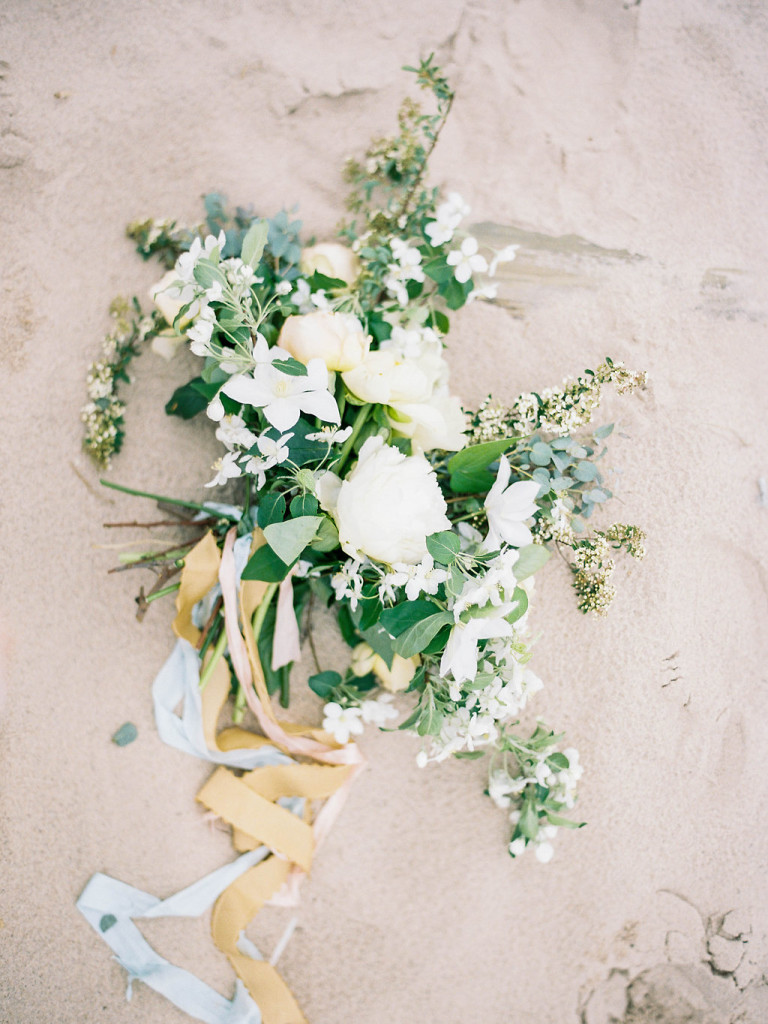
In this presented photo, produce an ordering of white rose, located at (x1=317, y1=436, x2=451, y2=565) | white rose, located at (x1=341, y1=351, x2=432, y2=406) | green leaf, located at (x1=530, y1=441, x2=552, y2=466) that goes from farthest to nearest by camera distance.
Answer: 1. green leaf, located at (x1=530, y1=441, x2=552, y2=466)
2. white rose, located at (x1=341, y1=351, x2=432, y2=406)
3. white rose, located at (x1=317, y1=436, x2=451, y2=565)

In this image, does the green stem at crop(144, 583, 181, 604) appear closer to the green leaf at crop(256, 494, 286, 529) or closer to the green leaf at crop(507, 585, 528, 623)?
the green leaf at crop(256, 494, 286, 529)

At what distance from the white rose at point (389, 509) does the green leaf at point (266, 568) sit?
0.52 feet

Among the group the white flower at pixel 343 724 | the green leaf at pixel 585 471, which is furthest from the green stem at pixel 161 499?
the green leaf at pixel 585 471

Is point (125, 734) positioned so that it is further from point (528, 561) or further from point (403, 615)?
point (528, 561)

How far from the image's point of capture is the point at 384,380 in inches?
33.4

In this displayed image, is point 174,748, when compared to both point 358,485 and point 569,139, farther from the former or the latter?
point 569,139

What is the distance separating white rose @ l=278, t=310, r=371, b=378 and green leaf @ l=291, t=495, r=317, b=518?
0.19m

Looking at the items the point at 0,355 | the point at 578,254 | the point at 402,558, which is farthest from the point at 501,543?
the point at 0,355

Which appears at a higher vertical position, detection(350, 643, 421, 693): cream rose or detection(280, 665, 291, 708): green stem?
detection(350, 643, 421, 693): cream rose

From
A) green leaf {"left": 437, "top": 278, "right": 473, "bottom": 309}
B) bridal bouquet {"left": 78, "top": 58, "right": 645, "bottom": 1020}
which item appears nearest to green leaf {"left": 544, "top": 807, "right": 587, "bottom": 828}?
bridal bouquet {"left": 78, "top": 58, "right": 645, "bottom": 1020}

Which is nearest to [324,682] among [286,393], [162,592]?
[162,592]

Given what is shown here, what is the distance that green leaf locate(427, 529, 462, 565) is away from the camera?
2.55ft

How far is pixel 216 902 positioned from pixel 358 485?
0.90 m

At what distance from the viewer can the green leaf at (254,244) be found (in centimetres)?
84
